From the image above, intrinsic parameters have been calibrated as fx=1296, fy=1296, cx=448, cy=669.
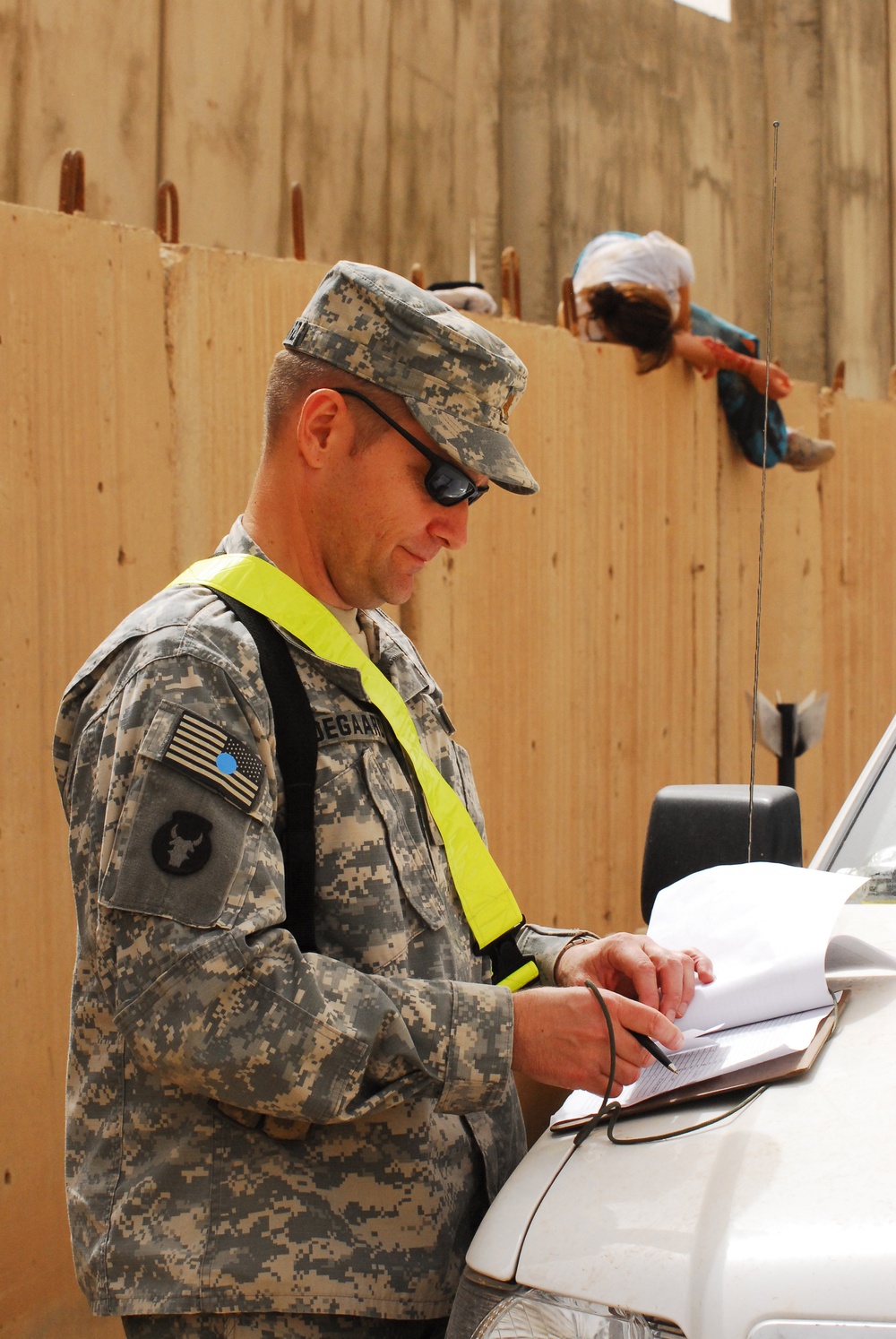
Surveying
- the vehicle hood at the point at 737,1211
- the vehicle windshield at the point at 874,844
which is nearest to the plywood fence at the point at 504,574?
the vehicle windshield at the point at 874,844

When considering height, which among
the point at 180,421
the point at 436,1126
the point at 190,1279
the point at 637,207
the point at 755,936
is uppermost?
the point at 637,207

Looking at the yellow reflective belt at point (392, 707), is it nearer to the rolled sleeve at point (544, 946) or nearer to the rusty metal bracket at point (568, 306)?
the rolled sleeve at point (544, 946)

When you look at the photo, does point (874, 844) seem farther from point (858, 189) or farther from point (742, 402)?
point (858, 189)

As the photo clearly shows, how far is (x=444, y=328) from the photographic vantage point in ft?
5.53

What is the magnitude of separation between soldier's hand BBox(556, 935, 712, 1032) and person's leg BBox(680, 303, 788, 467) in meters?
3.62

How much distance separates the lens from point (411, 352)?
169 centimetres

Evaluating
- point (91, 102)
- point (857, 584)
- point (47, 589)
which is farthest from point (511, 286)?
point (857, 584)

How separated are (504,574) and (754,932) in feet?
8.66

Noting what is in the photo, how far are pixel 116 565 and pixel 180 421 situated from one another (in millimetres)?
427

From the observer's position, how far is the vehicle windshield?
204 cm

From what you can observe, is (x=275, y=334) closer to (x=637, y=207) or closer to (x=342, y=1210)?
(x=342, y=1210)

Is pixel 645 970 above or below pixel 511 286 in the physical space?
below

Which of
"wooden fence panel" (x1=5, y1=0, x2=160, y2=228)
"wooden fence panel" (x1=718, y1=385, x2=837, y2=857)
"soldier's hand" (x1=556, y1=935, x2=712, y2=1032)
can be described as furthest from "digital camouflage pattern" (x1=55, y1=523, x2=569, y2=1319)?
"wooden fence panel" (x1=718, y1=385, x2=837, y2=857)

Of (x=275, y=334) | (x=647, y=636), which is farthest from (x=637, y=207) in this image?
(x=275, y=334)
